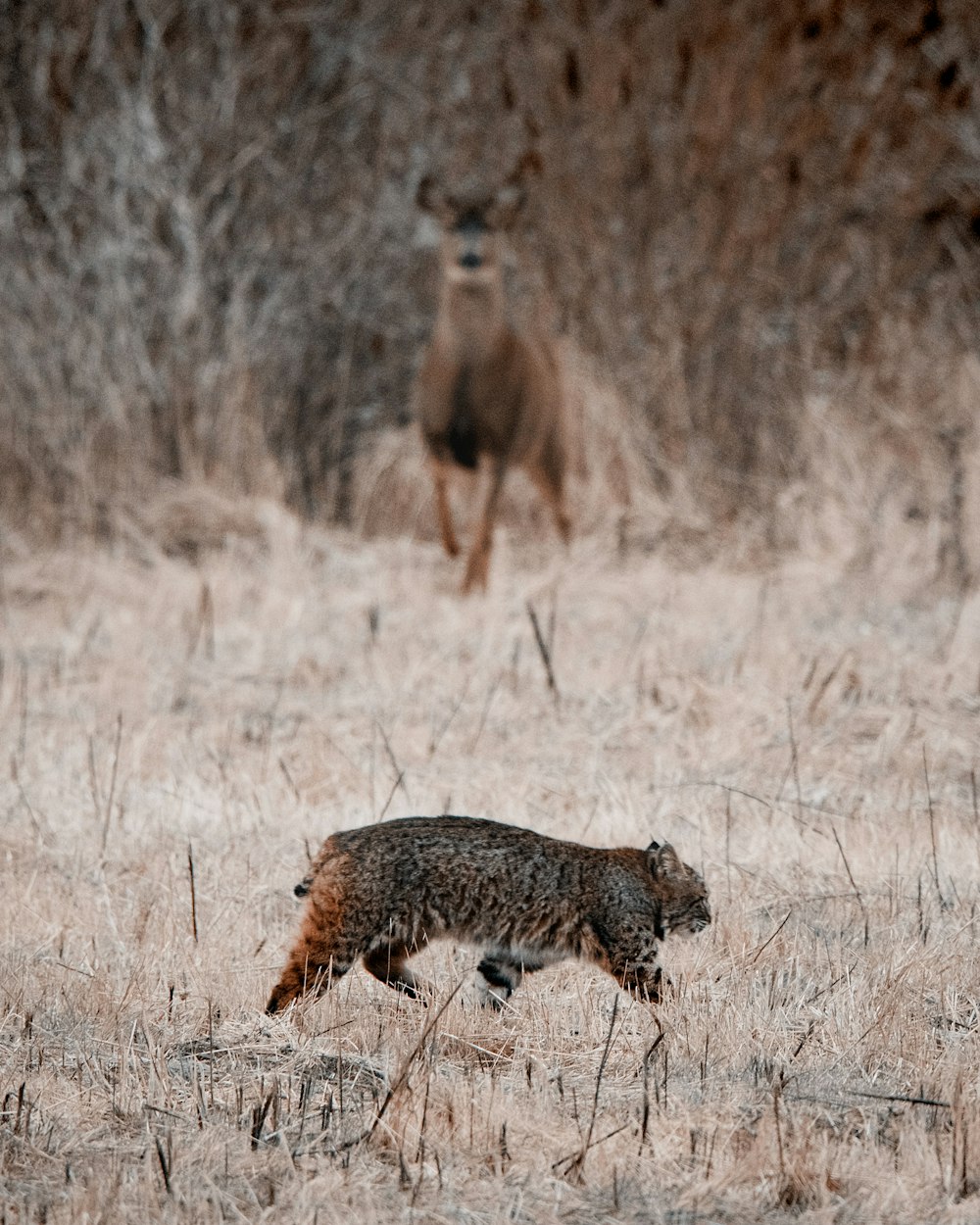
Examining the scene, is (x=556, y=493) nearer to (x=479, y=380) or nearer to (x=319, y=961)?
(x=479, y=380)

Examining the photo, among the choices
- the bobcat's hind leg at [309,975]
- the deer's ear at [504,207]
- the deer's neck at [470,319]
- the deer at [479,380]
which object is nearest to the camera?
the bobcat's hind leg at [309,975]

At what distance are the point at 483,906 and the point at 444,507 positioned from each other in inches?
298

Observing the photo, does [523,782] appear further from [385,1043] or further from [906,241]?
[906,241]

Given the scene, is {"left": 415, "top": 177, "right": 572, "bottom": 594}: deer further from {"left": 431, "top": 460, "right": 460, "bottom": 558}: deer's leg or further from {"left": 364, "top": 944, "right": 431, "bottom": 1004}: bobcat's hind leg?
{"left": 364, "top": 944, "right": 431, "bottom": 1004}: bobcat's hind leg

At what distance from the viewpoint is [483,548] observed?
419 inches

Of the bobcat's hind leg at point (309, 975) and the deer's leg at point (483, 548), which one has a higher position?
the bobcat's hind leg at point (309, 975)

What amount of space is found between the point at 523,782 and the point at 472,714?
3.51 feet

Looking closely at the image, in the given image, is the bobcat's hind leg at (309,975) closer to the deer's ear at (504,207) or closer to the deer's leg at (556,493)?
the deer's leg at (556,493)

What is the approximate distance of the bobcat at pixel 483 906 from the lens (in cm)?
389

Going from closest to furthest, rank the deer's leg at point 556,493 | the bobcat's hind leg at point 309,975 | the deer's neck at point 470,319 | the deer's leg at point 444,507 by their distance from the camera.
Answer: the bobcat's hind leg at point 309,975 → the deer's leg at point 444,507 → the deer's neck at point 470,319 → the deer's leg at point 556,493

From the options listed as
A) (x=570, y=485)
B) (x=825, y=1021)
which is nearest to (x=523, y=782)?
(x=825, y=1021)

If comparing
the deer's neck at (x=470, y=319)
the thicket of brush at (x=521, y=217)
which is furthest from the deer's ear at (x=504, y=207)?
the thicket of brush at (x=521, y=217)

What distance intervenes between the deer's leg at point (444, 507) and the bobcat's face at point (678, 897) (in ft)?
23.5

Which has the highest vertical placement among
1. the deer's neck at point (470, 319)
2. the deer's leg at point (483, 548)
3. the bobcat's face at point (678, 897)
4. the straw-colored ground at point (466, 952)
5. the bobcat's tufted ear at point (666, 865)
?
the deer's neck at point (470, 319)
